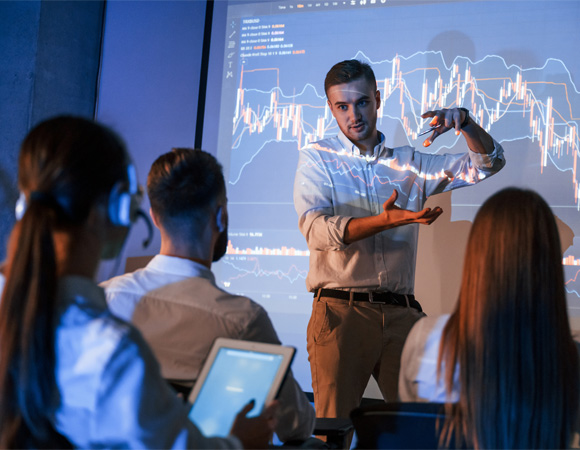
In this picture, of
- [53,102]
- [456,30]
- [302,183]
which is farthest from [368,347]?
[53,102]

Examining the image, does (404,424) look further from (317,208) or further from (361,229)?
(317,208)

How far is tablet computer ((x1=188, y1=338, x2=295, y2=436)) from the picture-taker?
1197mm

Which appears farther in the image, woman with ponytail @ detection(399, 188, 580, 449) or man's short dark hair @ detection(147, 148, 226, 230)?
man's short dark hair @ detection(147, 148, 226, 230)

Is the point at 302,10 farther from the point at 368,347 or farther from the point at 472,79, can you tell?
the point at 368,347

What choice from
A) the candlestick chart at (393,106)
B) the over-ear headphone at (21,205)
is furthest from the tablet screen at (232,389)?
the candlestick chart at (393,106)

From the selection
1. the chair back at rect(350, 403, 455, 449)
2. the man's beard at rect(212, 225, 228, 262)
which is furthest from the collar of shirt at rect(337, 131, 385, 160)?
the chair back at rect(350, 403, 455, 449)

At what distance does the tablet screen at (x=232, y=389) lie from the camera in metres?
1.20

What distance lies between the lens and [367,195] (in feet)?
9.29

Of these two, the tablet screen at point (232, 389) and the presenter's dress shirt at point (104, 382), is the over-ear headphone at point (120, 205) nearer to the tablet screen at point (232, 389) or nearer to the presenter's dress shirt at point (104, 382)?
the presenter's dress shirt at point (104, 382)

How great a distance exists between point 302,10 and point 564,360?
2932 mm

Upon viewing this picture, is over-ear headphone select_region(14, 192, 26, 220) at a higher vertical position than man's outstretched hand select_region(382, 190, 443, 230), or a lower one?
lower

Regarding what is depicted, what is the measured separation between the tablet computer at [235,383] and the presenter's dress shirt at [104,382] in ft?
0.99

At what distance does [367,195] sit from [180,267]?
4.58 feet

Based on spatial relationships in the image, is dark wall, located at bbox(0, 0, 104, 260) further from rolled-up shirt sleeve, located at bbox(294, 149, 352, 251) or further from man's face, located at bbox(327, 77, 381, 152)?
man's face, located at bbox(327, 77, 381, 152)
